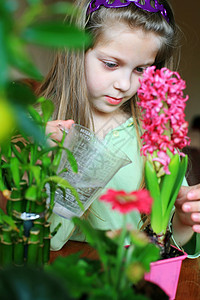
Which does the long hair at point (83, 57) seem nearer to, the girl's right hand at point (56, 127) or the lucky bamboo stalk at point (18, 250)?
the girl's right hand at point (56, 127)

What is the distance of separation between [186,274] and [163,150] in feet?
0.98

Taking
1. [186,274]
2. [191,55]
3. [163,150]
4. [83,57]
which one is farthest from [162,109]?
[191,55]

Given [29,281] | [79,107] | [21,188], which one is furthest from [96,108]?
[29,281]

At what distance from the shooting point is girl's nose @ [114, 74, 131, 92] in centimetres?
117

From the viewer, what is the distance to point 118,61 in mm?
1170

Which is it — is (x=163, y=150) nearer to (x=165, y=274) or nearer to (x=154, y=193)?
(x=154, y=193)

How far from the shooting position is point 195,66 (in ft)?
17.3

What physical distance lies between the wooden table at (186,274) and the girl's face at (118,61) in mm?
456

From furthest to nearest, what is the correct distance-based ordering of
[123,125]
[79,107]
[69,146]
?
[123,125] → [79,107] → [69,146]

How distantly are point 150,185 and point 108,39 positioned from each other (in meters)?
0.61

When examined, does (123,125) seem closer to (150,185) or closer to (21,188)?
(150,185)

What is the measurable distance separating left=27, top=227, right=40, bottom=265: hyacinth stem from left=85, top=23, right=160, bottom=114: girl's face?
649 mm

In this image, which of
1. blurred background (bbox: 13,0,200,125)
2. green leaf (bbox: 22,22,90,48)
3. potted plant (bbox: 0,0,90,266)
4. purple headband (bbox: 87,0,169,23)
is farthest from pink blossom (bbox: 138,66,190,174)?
blurred background (bbox: 13,0,200,125)

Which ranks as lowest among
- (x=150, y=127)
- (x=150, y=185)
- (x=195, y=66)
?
(x=195, y=66)
